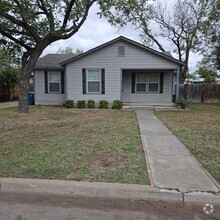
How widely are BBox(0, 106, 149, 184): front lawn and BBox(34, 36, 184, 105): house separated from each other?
7.37 m

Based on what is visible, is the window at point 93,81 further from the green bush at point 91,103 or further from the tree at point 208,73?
the tree at point 208,73

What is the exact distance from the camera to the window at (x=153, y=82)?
16.5m

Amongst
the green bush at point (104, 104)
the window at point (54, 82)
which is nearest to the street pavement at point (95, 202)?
the green bush at point (104, 104)

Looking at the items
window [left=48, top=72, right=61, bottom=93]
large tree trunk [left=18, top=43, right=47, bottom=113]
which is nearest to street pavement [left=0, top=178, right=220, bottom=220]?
large tree trunk [left=18, top=43, right=47, bottom=113]

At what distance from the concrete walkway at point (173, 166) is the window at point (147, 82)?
9734 millimetres

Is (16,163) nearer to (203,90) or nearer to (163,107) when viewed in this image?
(163,107)

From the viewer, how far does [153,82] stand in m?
16.5

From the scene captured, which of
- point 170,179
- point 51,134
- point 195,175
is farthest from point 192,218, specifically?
point 51,134

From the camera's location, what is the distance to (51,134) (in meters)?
7.31

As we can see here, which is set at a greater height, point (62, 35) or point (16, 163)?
point (62, 35)

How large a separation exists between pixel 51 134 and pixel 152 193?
14.9ft

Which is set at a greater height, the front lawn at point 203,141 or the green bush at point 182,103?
the green bush at point 182,103

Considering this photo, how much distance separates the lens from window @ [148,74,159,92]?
648 inches

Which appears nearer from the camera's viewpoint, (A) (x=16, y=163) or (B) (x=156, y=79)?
(A) (x=16, y=163)
